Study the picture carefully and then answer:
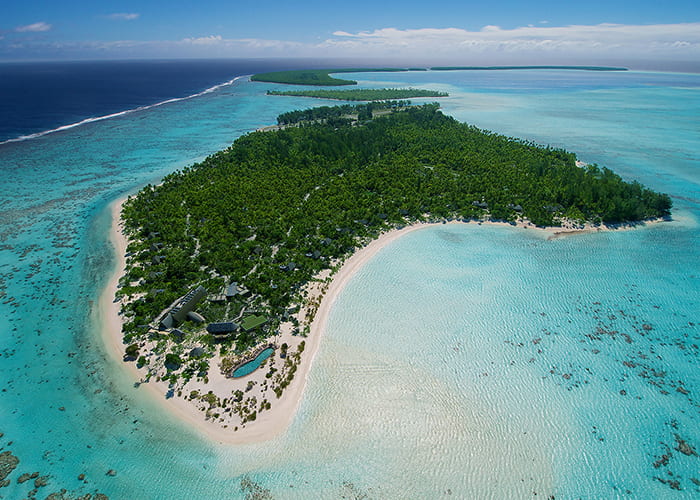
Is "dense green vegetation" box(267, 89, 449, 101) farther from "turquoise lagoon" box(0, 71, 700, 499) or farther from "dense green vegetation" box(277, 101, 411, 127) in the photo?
"turquoise lagoon" box(0, 71, 700, 499)

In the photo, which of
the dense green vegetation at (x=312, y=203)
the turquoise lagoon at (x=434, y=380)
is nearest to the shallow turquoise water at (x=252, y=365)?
the dense green vegetation at (x=312, y=203)

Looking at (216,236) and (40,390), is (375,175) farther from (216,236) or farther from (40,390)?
(40,390)

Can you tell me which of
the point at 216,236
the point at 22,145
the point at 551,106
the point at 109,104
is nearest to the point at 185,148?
the point at 22,145

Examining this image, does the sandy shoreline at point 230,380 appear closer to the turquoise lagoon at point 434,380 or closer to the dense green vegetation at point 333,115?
the turquoise lagoon at point 434,380

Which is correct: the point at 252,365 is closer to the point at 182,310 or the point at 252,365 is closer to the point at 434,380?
the point at 182,310

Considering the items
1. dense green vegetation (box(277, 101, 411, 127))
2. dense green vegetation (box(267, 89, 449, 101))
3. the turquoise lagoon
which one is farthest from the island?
dense green vegetation (box(267, 89, 449, 101))

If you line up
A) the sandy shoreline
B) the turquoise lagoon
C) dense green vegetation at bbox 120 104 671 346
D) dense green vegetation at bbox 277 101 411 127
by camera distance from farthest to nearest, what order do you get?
dense green vegetation at bbox 277 101 411 127 → dense green vegetation at bbox 120 104 671 346 → the sandy shoreline → the turquoise lagoon
